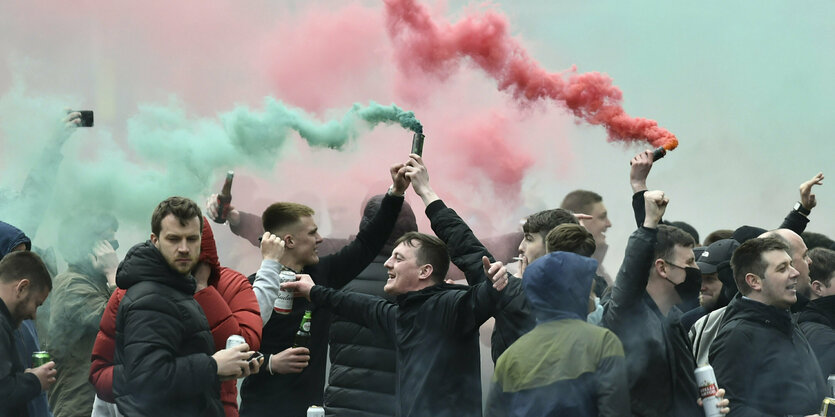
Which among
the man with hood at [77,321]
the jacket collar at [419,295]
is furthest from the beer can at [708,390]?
the man with hood at [77,321]

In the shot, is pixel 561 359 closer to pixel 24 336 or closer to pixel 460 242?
pixel 460 242

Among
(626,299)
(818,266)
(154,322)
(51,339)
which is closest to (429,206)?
(626,299)

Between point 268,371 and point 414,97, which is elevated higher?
point 414,97

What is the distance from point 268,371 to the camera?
18.7 feet

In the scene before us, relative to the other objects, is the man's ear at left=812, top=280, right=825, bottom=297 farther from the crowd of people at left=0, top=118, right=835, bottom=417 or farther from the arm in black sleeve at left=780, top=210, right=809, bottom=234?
the arm in black sleeve at left=780, top=210, right=809, bottom=234

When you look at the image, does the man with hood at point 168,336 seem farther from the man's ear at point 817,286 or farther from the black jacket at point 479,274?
the man's ear at point 817,286

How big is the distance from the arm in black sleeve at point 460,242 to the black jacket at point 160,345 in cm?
137

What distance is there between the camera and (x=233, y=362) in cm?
466

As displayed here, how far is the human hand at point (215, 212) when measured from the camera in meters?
6.96

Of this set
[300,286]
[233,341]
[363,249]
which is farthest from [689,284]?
[233,341]

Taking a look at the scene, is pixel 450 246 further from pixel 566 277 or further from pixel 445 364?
pixel 566 277

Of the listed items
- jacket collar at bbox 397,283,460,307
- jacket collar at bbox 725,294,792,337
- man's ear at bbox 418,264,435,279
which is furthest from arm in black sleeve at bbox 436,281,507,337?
jacket collar at bbox 725,294,792,337

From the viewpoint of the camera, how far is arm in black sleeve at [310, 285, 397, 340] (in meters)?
5.35

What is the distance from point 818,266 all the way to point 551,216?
259 cm
